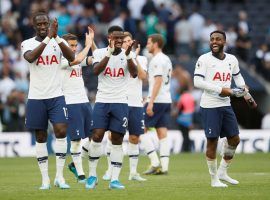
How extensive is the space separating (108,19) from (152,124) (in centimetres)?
1330

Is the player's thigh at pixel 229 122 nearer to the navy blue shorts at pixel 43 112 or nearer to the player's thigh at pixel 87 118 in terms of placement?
the navy blue shorts at pixel 43 112

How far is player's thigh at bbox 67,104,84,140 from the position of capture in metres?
16.6

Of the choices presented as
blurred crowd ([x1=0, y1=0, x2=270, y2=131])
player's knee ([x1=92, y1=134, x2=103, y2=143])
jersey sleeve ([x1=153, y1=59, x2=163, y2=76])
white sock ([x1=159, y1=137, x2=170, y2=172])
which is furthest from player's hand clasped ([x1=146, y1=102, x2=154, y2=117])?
blurred crowd ([x1=0, y1=0, x2=270, y2=131])

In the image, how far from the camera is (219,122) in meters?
15.2

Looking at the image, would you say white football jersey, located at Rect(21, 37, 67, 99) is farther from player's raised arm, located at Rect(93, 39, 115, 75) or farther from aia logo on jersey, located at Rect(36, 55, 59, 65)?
player's raised arm, located at Rect(93, 39, 115, 75)

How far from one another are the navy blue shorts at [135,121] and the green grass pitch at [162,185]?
3.15ft

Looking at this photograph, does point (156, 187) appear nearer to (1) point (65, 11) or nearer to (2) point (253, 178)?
(2) point (253, 178)

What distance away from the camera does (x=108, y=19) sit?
32.2m

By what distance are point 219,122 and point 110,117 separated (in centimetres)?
183

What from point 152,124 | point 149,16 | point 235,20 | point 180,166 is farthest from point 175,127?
point 152,124

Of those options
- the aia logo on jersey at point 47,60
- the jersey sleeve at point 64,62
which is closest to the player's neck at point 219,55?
the jersey sleeve at point 64,62

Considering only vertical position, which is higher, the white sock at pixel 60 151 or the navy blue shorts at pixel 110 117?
the navy blue shorts at pixel 110 117

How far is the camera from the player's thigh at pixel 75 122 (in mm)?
16594

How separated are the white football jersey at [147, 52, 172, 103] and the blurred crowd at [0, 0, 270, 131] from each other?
31.6 feet
